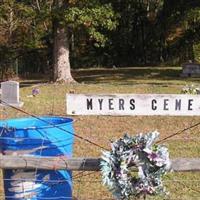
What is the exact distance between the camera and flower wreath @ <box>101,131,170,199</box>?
4410 millimetres

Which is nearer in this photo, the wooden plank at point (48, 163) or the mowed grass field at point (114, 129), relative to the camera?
the wooden plank at point (48, 163)

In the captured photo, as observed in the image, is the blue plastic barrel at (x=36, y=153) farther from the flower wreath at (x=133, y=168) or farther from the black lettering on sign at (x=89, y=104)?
the flower wreath at (x=133, y=168)

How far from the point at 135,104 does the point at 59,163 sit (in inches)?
57.4

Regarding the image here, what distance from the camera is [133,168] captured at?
14.6 ft

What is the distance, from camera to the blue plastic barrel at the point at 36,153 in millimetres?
5074

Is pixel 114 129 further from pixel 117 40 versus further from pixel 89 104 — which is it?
pixel 117 40

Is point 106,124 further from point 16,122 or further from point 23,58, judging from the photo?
point 23,58

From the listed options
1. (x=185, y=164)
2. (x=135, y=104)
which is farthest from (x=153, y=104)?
(x=185, y=164)

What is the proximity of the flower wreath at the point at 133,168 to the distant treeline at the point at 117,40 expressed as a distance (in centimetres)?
2284

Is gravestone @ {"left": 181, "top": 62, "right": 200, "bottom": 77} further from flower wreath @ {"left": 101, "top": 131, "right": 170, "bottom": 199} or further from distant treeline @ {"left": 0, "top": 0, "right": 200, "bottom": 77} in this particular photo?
flower wreath @ {"left": 101, "top": 131, "right": 170, "bottom": 199}

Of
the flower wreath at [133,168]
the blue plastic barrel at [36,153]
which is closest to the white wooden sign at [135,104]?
the blue plastic barrel at [36,153]

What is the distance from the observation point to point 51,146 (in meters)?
5.21

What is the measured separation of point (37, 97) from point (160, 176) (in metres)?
12.5

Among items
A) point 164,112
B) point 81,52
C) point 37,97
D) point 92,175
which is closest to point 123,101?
point 164,112
